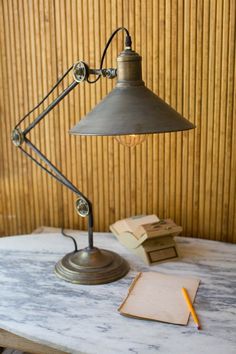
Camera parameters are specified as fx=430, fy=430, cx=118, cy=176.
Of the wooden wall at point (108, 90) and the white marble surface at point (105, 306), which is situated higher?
the wooden wall at point (108, 90)

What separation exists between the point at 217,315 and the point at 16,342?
18.5 inches

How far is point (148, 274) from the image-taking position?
3.95 ft

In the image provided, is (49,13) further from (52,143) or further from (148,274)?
(148,274)

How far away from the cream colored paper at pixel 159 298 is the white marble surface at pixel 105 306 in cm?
2

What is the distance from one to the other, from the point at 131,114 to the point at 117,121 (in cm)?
4

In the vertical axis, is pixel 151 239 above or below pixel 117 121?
below

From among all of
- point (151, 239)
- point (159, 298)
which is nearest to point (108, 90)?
point (151, 239)

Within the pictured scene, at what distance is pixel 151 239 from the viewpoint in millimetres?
1312

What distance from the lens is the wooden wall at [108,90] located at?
143 centimetres

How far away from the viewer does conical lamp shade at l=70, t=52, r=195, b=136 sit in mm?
937

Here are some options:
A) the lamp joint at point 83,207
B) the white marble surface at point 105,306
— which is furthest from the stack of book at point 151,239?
the lamp joint at point 83,207

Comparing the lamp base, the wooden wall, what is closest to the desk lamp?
the lamp base

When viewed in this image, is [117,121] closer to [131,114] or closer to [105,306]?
[131,114]

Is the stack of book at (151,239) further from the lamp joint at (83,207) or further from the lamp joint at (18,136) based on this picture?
the lamp joint at (18,136)
